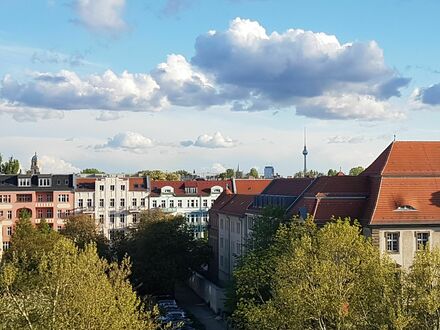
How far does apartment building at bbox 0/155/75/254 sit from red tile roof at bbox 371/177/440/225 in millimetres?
56661

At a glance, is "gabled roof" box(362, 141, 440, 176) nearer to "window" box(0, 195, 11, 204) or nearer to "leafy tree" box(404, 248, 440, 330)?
"leafy tree" box(404, 248, 440, 330)

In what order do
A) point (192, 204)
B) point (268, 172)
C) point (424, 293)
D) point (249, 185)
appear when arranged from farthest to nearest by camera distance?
1. point (268, 172)
2. point (249, 185)
3. point (192, 204)
4. point (424, 293)

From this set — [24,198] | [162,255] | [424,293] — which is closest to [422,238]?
[424,293]

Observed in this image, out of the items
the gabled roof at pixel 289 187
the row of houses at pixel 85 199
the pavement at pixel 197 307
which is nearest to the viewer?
the pavement at pixel 197 307

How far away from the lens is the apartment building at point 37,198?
99.6 metres

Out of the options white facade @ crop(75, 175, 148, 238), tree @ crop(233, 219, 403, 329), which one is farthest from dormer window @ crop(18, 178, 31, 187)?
tree @ crop(233, 219, 403, 329)

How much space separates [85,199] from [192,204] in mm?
18112

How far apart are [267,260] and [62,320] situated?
19.9 metres

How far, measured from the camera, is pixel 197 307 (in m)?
74.4

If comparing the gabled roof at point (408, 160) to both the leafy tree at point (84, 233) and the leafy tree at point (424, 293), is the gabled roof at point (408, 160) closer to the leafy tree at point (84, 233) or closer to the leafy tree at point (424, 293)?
the leafy tree at point (424, 293)

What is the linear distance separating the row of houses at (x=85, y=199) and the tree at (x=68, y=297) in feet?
204

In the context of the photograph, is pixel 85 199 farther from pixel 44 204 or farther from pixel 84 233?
pixel 84 233

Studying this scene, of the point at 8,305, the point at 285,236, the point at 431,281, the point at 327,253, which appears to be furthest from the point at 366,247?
the point at 8,305

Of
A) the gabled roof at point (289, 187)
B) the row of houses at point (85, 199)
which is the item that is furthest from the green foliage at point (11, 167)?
the gabled roof at point (289, 187)
